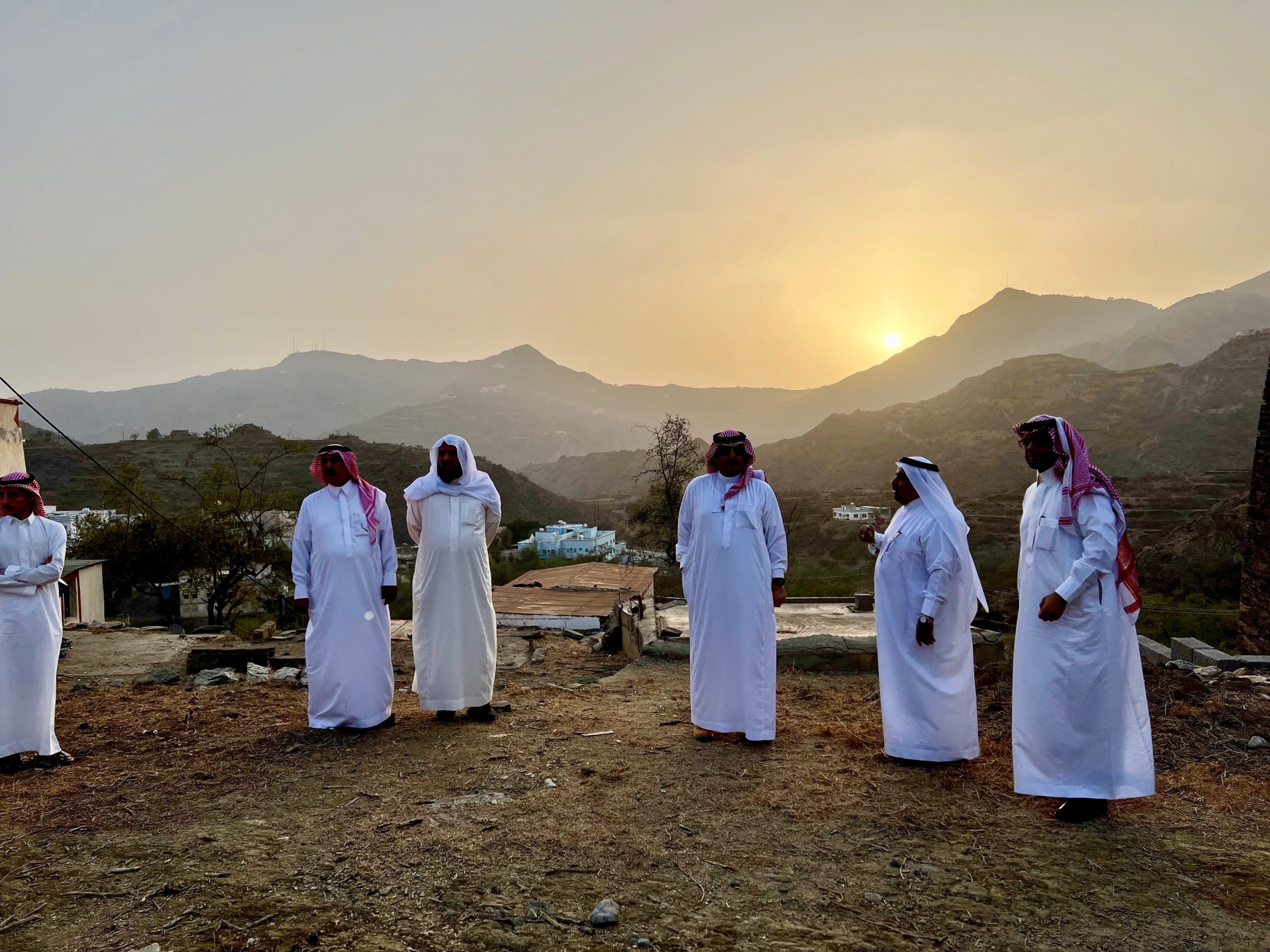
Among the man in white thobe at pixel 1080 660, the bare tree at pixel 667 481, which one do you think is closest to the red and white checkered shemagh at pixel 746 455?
the man in white thobe at pixel 1080 660

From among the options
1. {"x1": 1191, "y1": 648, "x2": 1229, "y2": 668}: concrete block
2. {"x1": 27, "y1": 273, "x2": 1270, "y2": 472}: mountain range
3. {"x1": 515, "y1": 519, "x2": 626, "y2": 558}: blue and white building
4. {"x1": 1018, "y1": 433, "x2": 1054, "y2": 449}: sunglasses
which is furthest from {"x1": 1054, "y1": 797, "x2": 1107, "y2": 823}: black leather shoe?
{"x1": 27, "y1": 273, "x2": 1270, "y2": 472}: mountain range

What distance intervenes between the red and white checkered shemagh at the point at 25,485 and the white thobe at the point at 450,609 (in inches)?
84.1

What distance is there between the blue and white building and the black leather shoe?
100 ft

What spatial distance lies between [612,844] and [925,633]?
6.55ft

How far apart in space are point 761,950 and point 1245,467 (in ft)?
208

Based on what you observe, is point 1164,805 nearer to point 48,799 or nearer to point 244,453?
point 48,799

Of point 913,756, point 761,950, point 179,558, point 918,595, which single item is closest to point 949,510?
point 918,595

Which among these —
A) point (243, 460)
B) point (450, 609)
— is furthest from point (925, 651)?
point (243, 460)

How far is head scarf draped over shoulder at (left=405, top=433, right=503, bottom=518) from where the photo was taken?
17.6 feet

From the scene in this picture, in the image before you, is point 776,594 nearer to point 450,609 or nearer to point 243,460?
point 450,609

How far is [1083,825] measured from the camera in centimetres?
346

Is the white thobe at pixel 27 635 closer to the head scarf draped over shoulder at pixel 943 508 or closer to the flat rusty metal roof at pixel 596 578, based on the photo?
the head scarf draped over shoulder at pixel 943 508

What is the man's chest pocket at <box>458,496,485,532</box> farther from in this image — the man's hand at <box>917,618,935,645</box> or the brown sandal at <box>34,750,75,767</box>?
the man's hand at <box>917,618,935,645</box>

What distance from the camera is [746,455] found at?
4996 millimetres
